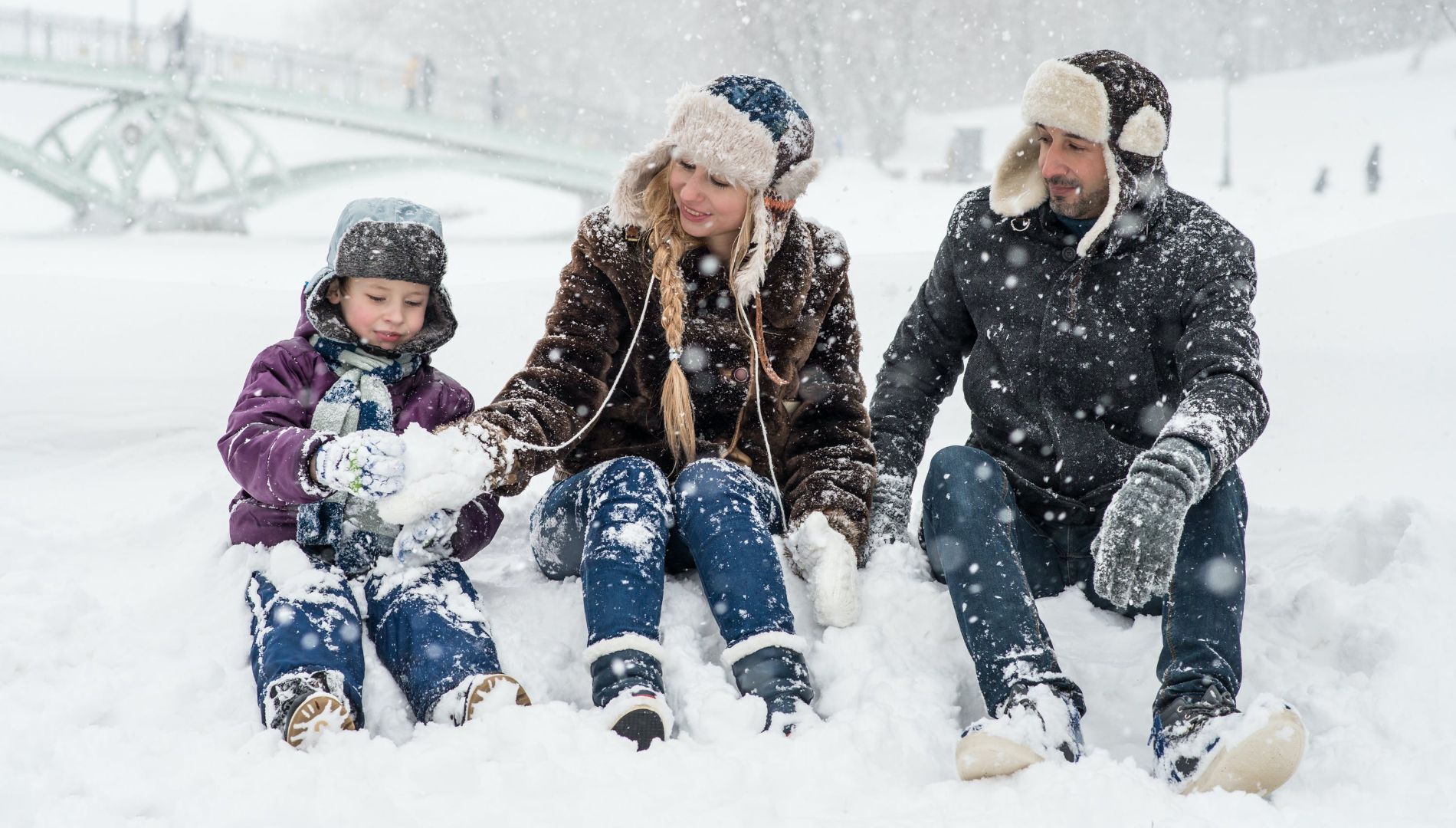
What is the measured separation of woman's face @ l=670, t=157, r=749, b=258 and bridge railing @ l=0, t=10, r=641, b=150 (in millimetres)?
16816

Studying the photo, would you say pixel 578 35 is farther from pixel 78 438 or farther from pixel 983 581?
pixel 983 581

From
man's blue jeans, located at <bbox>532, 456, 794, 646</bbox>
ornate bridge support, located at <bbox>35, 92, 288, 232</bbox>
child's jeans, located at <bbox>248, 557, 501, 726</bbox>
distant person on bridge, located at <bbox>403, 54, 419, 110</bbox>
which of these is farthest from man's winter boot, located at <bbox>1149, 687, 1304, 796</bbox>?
distant person on bridge, located at <bbox>403, 54, 419, 110</bbox>

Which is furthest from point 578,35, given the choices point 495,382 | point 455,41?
point 495,382

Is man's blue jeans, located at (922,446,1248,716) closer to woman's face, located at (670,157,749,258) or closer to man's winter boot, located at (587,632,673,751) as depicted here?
man's winter boot, located at (587,632,673,751)

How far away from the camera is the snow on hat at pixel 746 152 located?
2.69 m

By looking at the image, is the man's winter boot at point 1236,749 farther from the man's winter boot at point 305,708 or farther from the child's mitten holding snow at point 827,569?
the man's winter boot at point 305,708

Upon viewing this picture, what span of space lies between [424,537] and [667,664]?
2.32ft

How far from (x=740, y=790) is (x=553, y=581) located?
3.65 feet

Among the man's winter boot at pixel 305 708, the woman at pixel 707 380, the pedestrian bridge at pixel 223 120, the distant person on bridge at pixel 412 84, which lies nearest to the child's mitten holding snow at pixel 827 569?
the woman at pixel 707 380

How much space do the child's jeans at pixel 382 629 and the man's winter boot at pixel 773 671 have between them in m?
0.54

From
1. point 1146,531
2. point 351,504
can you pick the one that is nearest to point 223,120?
point 351,504

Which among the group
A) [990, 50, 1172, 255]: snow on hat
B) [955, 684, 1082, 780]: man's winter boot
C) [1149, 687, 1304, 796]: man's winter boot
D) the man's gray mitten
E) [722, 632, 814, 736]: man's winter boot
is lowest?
[722, 632, 814, 736]: man's winter boot

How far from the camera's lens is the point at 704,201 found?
8.93ft

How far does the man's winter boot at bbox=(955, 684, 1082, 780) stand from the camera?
1.93 metres
